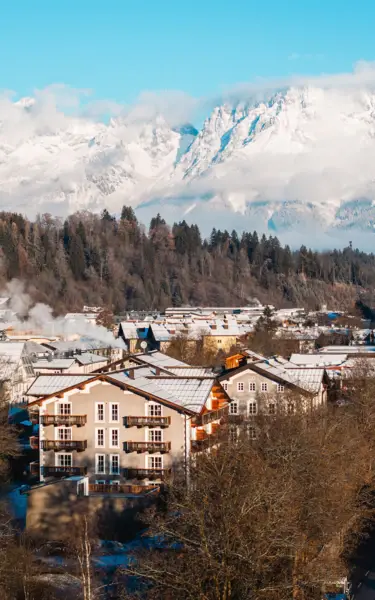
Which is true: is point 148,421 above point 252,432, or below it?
above

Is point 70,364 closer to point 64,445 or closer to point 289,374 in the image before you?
point 289,374

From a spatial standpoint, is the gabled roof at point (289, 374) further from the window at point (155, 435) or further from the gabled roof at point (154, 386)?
the window at point (155, 435)

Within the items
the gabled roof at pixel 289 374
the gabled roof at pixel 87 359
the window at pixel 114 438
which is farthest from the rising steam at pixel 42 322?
the window at pixel 114 438

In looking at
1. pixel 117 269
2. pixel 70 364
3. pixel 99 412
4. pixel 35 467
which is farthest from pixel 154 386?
pixel 117 269

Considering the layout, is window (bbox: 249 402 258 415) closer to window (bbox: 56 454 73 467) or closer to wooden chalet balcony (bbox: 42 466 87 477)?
window (bbox: 56 454 73 467)

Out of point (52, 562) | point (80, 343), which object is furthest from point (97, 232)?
point (52, 562)

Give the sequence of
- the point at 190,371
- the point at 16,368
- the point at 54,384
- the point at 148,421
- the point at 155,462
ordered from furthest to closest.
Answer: the point at 16,368
the point at 190,371
the point at 54,384
the point at 148,421
the point at 155,462

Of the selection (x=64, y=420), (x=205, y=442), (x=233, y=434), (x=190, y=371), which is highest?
(x=190, y=371)

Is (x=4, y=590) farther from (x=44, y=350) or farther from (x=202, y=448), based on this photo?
(x=44, y=350)
